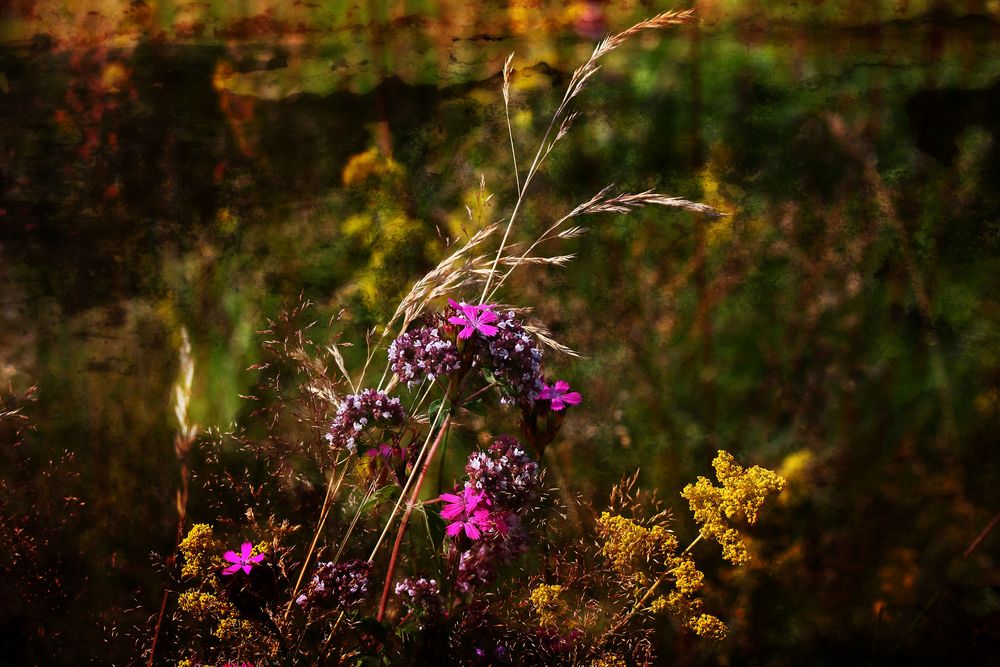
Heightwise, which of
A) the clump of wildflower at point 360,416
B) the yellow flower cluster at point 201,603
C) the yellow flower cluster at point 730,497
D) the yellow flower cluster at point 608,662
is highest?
the clump of wildflower at point 360,416

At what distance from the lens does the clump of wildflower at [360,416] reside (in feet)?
4.78

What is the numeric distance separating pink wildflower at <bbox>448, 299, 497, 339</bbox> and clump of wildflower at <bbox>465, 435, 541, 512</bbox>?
20 centimetres

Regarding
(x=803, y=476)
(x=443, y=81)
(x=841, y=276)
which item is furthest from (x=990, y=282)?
(x=443, y=81)

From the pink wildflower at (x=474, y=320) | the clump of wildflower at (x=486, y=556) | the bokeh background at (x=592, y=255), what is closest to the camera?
the pink wildflower at (x=474, y=320)

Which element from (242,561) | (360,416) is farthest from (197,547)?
(360,416)

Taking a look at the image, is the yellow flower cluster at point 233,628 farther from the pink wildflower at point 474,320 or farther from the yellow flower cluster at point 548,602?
the pink wildflower at point 474,320

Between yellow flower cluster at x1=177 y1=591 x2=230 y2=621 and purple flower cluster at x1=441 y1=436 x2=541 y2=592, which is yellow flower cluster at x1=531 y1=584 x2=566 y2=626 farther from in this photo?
yellow flower cluster at x1=177 y1=591 x2=230 y2=621

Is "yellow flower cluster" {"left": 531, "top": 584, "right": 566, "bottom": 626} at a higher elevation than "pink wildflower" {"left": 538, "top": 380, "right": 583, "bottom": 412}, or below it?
below

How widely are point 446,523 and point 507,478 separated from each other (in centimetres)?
24

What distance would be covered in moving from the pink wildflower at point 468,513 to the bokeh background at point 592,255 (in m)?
0.39

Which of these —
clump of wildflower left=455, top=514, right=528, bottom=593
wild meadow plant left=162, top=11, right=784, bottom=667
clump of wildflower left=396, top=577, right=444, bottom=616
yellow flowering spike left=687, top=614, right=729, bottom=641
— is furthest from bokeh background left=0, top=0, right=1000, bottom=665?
clump of wildflower left=396, top=577, right=444, bottom=616

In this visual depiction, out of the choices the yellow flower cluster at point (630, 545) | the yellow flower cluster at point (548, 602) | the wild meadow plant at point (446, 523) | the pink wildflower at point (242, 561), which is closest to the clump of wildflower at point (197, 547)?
the wild meadow plant at point (446, 523)

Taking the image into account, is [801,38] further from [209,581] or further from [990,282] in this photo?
[209,581]

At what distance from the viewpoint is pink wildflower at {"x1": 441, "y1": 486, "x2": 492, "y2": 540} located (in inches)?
55.9
